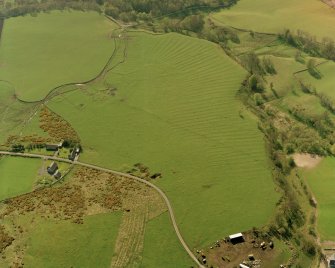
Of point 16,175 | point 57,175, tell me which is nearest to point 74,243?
point 57,175

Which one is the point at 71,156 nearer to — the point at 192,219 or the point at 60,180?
the point at 60,180

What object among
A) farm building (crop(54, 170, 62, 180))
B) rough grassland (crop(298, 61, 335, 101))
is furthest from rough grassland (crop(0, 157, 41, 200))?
rough grassland (crop(298, 61, 335, 101))

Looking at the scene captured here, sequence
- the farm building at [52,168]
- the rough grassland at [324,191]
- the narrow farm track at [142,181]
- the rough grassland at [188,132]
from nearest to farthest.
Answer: the narrow farm track at [142,181] → the rough grassland at [324,191] → the rough grassland at [188,132] → the farm building at [52,168]

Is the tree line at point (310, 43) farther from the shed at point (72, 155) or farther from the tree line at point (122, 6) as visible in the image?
the shed at point (72, 155)

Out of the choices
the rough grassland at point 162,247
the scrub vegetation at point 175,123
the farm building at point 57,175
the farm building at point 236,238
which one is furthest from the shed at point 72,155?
the farm building at point 236,238

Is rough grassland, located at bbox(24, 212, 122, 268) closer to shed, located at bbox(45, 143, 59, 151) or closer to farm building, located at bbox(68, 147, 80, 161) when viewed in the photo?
farm building, located at bbox(68, 147, 80, 161)
